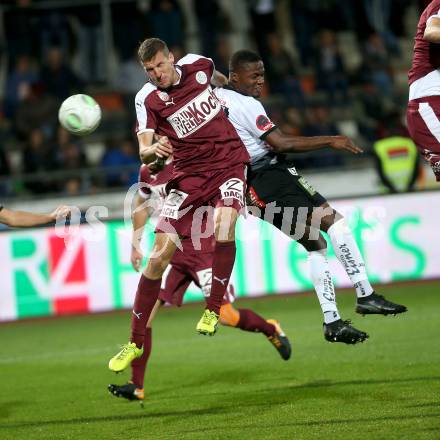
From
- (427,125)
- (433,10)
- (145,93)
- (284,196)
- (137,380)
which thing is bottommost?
(137,380)

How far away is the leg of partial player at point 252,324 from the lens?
9.03 m

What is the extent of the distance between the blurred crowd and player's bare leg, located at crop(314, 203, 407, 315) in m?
7.80

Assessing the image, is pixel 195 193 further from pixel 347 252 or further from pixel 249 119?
pixel 347 252

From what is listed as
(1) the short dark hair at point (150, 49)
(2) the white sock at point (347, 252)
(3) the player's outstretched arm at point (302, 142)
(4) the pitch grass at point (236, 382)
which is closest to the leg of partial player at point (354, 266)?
(2) the white sock at point (347, 252)

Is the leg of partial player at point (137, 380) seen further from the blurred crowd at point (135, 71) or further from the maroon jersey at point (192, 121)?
the blurred crowd at point (135, 71)

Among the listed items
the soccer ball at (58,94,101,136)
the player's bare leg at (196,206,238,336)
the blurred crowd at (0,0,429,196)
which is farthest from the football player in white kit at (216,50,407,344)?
the blurred crowd at (0,0,429,196)

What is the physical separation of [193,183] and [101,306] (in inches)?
241

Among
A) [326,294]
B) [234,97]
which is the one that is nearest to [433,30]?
[234,97]

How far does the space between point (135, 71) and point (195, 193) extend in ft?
33.2

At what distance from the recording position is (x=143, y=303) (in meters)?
7.68

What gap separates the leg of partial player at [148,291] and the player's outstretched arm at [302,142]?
100 centimetres

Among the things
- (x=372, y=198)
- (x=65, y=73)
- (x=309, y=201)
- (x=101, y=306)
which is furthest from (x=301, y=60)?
(x=309, y=201)

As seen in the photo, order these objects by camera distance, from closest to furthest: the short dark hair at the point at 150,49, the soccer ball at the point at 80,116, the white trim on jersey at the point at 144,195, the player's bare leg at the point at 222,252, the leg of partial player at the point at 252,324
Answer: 1. the short dark hair at the point at 150,49
2. the player's bare leg at the point at 222,252
3. the soccer ball at the point at 80,116
4. the white trim on jersey at the point at 144,195
5. the leg of partial player at the point at 252,324

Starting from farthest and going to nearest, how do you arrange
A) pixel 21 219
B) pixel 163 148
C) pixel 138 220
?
pixel 138 220
pixel 21 219
pixel 163 148
